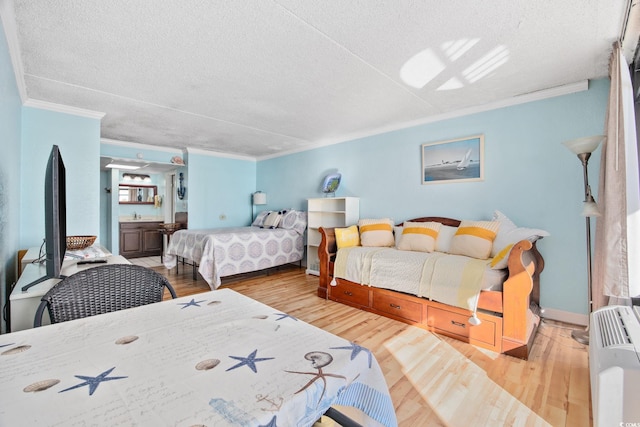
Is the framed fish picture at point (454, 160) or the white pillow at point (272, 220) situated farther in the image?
the white pillow at point (272, 220)

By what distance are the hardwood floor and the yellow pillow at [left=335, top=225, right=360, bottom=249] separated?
35.4 inches

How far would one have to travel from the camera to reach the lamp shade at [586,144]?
2.20 metres

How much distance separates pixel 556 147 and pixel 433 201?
1321 mm

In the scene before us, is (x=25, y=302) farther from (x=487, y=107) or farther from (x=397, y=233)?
(x=487, y=107)

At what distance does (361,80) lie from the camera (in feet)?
8.61

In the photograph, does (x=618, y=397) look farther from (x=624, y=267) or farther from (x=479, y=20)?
(x=479, y=20)

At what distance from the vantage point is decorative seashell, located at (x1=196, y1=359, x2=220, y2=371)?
2.31 ft

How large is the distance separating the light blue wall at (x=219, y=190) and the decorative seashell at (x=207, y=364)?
212 inches

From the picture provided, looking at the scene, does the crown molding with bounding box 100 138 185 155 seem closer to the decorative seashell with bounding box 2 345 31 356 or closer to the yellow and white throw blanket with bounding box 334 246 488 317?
the yellow and white throw blanket with bounding box 334 246 488 317

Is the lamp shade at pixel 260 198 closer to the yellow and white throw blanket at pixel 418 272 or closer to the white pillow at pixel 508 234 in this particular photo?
the yellow and white throw blanket at pixel 418 272

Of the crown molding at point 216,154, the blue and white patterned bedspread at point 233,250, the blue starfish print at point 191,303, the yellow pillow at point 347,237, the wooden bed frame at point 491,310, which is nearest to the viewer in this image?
the blue starfish print at point 191,303

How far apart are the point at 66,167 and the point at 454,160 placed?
4.67m

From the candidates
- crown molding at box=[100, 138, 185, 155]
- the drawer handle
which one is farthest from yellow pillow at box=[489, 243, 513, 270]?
crown molding at box=[100, 138, 185, 155]

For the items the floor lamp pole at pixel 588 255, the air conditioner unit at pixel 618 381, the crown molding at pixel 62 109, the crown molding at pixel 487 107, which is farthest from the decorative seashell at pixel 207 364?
the crown molding at pixel 62 109
